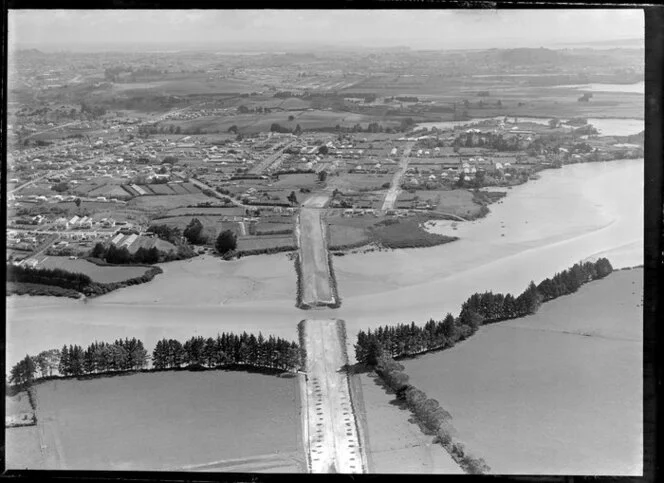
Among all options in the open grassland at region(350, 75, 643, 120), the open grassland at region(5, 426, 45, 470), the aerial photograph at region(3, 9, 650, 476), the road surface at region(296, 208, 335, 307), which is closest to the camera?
the open grassland at region(5, 426, 45, 470)

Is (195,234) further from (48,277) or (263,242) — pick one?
(48,277)

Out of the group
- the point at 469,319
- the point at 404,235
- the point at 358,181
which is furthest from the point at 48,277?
the point at 469,319

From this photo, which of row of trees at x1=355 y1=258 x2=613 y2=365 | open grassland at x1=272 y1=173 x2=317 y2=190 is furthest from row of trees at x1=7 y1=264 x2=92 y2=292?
row of trees at x1=355 y1=258 x2=613 y2=365

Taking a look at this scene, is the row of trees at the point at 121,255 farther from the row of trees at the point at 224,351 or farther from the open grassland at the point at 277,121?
the open grassland at the point at 277,121

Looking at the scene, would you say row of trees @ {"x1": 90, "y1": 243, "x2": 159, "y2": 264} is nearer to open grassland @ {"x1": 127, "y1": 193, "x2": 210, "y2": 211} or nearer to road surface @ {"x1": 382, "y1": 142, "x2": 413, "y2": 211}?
open grassland @ {"x1": 127, "y1": 193, "x2": 210, "y2": 211}

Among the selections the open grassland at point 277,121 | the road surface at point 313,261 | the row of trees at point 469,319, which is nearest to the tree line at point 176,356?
the road surface at point 313,261

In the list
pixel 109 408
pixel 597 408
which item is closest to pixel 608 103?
pixel 597 408
